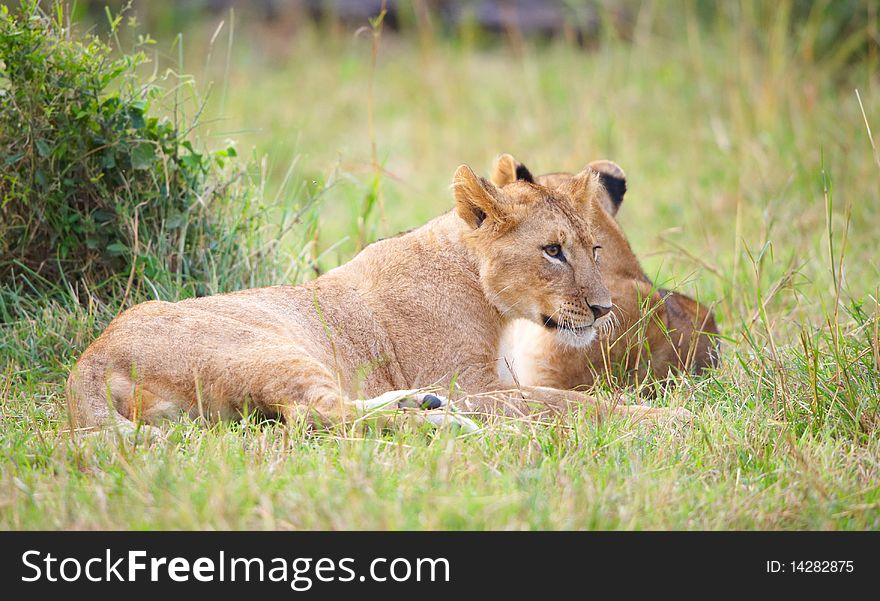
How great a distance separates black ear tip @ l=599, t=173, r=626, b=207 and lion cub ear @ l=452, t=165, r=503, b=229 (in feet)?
3.67

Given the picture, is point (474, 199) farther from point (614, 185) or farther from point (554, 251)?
point (614, 185)

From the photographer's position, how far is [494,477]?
3.78 m

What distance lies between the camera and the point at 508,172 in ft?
18.2

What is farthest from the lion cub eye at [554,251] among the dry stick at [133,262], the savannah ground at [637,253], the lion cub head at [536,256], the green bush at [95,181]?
the dry stick at [133,262]

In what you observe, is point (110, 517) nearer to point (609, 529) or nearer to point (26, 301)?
point (609, 529)

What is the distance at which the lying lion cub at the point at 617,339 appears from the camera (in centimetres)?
511

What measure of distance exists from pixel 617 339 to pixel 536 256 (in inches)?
21.7

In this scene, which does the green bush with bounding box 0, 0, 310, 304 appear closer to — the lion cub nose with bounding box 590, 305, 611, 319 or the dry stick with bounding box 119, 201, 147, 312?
the dry stick with bounding box 119, 201, 147, 312

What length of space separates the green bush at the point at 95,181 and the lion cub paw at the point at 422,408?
172 cm

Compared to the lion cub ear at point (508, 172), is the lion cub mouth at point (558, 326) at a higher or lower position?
lower

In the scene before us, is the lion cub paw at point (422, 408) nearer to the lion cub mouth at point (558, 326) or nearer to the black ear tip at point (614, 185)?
the lion cub mouth at point (558, 326)

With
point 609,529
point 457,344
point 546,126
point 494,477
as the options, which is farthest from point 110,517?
point 546,126

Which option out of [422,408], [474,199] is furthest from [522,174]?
[422,408]

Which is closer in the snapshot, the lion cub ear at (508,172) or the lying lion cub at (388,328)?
the lying lion cub at (388,328)
